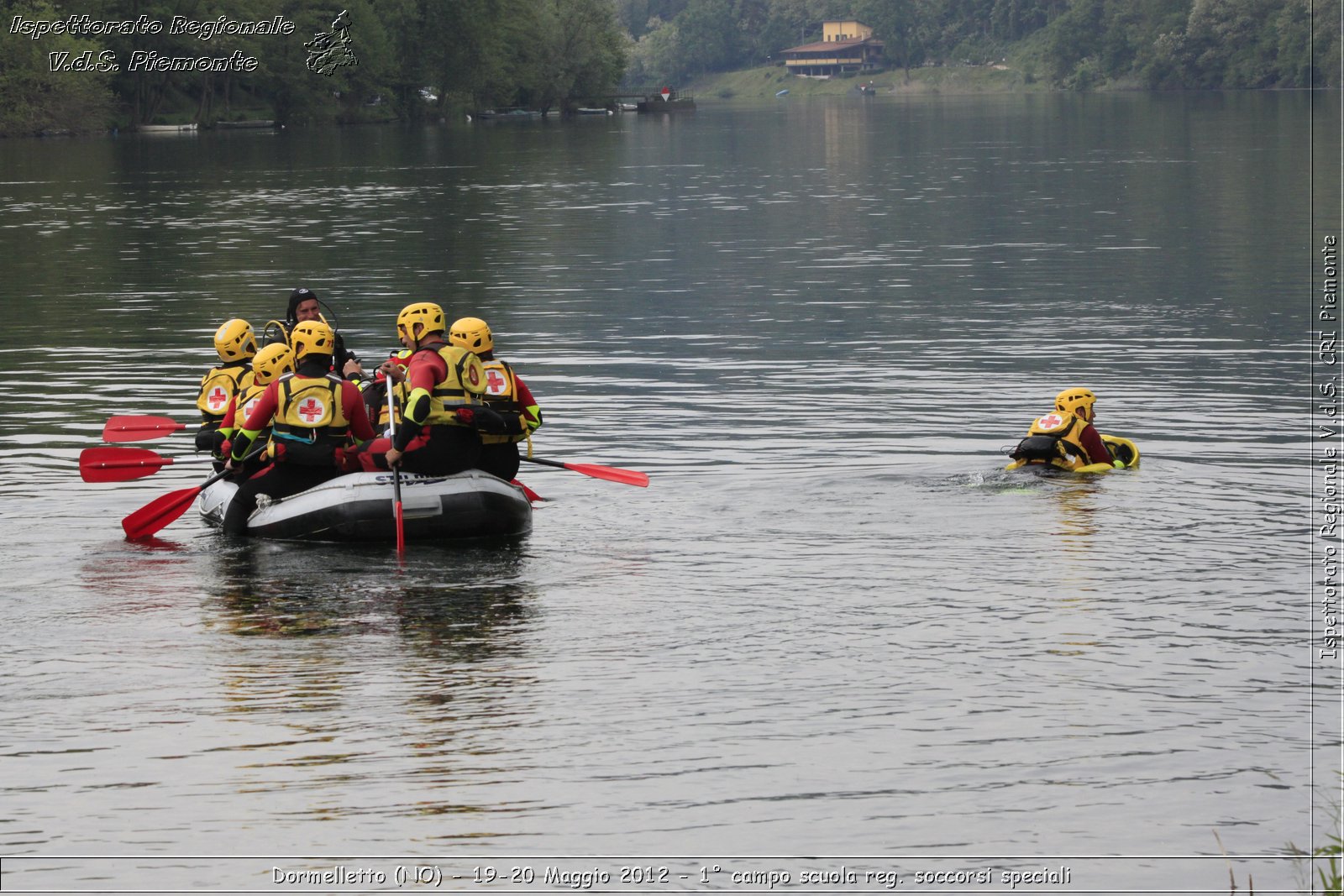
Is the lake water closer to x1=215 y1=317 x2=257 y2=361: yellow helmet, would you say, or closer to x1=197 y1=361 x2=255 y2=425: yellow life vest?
x1=197 y1=361 x2=255 y2=425: yellow life vest

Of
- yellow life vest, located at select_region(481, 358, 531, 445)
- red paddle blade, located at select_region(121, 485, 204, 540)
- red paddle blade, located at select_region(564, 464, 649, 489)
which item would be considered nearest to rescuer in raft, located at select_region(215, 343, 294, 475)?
red paddle blade, located at select_region(121, 485, 204, 540)

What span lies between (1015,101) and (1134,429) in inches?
5765

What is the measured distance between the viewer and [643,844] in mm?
8859

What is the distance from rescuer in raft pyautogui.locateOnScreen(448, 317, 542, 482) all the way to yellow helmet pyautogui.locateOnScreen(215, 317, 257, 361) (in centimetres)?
183

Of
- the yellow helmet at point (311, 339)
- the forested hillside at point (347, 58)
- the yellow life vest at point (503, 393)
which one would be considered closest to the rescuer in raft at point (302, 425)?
the yellow helmet at point (311, 339)

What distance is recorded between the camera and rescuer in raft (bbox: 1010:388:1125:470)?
55.1ft

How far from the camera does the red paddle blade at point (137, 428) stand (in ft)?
54.7

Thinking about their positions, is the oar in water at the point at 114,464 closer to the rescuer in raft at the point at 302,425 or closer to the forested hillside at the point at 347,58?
the rescuer in raft at the point at 302,425

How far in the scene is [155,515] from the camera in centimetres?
1529

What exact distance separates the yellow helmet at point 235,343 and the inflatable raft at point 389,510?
135 centimetres

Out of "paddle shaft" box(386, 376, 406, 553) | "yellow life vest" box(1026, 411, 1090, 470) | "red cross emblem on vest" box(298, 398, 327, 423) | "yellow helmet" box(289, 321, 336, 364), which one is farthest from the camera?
"yellow life vest" box(1026, 411, 1090, 470)

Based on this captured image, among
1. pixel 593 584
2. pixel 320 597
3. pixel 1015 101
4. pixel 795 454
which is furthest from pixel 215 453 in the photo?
pixel 1015 101

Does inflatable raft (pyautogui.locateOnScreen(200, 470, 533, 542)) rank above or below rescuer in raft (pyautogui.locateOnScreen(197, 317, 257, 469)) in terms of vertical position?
below

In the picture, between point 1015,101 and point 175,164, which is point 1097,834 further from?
point 1015,101
